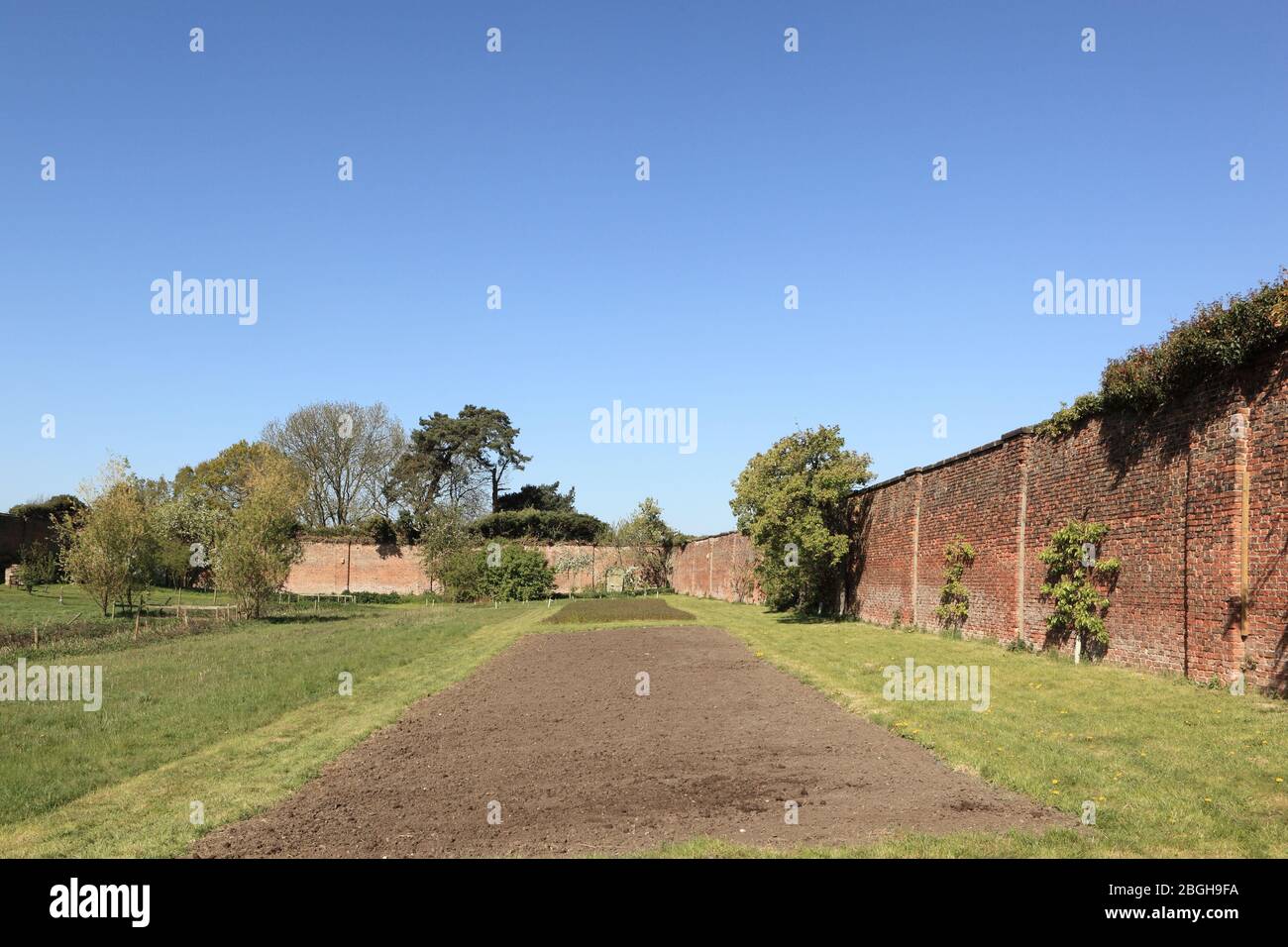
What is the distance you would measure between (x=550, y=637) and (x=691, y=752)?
15.8 meters

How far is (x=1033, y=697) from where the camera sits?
11203mm

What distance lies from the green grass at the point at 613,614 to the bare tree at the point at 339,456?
32076mm

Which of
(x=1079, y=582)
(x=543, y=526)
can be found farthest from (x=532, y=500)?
(x=1079, y=582)

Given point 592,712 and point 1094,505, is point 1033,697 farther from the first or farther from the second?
point 592,712

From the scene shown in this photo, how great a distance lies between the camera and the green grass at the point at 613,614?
1231 inches

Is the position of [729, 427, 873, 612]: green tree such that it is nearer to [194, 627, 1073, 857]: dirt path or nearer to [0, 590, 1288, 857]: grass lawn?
[0, 590, 1288, 857]: grass lawn

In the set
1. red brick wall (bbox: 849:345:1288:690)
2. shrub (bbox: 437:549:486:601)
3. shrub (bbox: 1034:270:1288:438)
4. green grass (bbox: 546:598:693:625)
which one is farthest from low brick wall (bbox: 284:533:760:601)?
shrub (bbox: 1034:270:1288:438)

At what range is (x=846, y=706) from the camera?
11.8m

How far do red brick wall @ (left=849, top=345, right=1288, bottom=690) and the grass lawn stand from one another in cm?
67

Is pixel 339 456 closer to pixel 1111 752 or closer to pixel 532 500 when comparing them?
pixel 532 500

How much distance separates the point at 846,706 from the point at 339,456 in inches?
2386

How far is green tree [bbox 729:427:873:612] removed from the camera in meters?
27.7

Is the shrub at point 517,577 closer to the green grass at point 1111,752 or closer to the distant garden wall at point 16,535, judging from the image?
the distant garden wall at point 16,535
